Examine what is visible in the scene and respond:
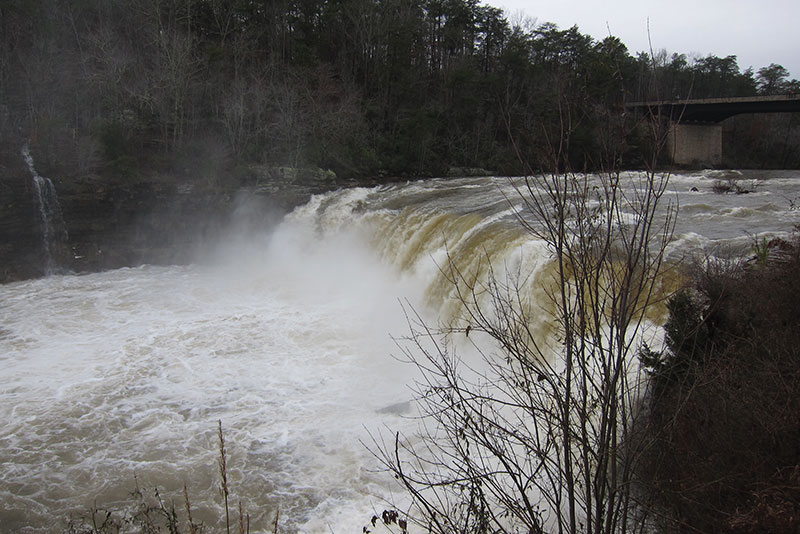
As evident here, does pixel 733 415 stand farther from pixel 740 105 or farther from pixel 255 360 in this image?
pixel 740 105

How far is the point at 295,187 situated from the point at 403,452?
15.2 metres

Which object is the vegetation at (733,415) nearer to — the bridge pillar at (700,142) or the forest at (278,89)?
the forest at (278,89)

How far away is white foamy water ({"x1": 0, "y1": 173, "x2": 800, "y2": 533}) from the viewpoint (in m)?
7.00

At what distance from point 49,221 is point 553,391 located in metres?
19.0

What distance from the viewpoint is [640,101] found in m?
3.73

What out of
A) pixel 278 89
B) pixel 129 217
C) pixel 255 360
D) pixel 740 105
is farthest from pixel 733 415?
pixel 740 105

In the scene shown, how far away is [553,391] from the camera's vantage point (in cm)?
414

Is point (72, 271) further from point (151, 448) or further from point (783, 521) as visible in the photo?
point (783, 521)

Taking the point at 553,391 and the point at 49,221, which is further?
the point at 49,221

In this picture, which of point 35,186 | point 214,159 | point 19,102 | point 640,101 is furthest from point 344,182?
point 640,101

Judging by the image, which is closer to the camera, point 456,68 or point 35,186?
point 35,186

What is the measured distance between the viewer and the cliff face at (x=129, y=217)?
17.3 meters

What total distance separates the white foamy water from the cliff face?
3.57ft

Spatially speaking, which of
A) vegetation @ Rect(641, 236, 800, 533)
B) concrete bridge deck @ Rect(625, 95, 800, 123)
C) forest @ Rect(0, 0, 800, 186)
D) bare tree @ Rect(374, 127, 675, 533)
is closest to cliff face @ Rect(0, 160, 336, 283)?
forest @ Rect(0, 0, 800, 186)
